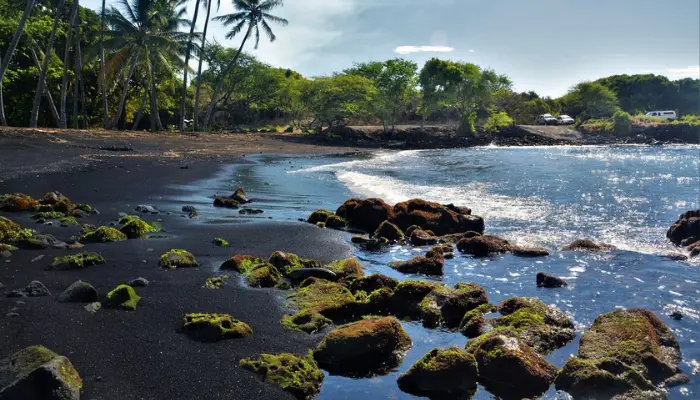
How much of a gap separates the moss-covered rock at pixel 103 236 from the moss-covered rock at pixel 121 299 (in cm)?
321

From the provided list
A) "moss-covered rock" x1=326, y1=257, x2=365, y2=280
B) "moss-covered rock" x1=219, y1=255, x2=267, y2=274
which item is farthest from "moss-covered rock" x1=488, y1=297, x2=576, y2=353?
"moss-covered rock" x1=219, y1=255, x2=267, y2=274

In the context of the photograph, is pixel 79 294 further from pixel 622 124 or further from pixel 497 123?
pixel 622 124

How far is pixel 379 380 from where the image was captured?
4.99 m

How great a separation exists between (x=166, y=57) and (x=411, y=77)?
3142cm

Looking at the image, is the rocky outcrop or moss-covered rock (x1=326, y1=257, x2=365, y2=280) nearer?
the rocky outcrop

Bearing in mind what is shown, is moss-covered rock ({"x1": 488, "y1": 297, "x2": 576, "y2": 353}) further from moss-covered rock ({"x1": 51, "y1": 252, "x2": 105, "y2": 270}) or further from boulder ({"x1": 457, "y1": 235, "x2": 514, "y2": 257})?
moss-covered rock ({"x1": 51, "y1": 252, "x2": 105, "y2": 270})

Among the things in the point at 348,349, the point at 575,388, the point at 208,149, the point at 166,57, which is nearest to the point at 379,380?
the point at 348,349

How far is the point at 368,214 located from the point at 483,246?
331 cm

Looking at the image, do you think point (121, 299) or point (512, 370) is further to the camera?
Answer: point (121, 299)

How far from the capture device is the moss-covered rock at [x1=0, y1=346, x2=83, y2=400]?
12.8 feet

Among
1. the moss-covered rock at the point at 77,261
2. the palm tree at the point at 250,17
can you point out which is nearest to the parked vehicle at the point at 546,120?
the palm tree at the point at 250,17

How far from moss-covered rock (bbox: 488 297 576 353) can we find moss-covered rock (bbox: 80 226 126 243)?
6.58 m

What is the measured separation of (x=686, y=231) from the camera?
11516 mm

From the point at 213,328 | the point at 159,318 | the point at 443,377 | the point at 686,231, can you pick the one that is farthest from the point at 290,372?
the point at 686,231
